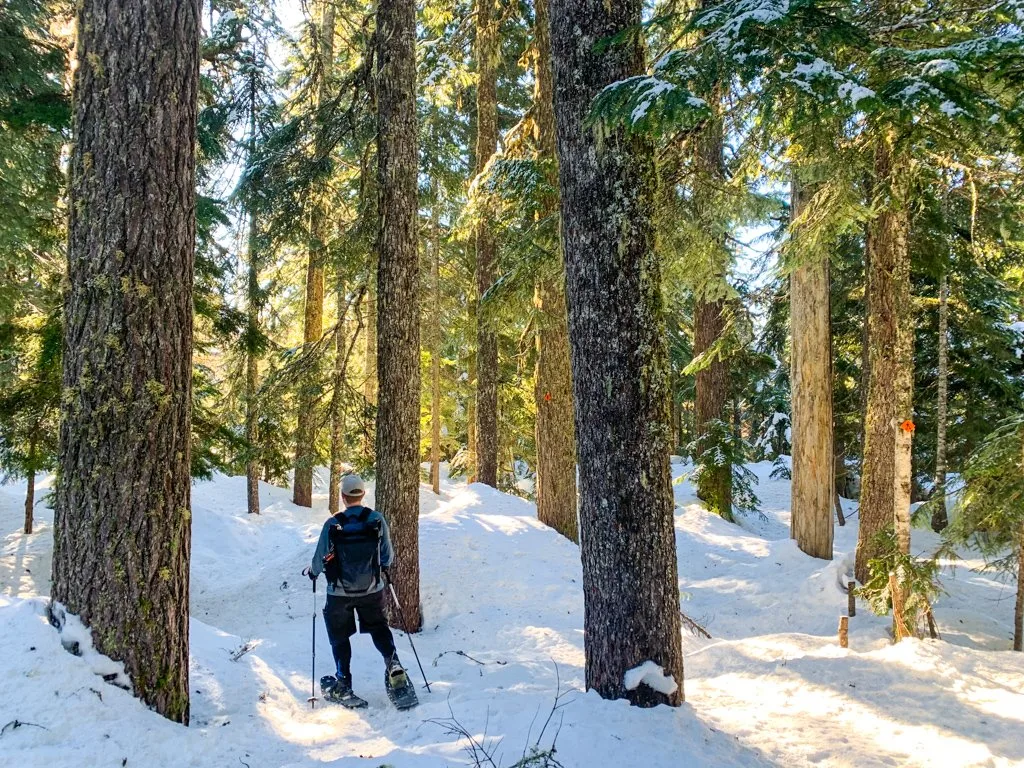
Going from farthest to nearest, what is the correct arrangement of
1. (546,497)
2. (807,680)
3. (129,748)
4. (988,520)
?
(546,497) → (988,520) → (807,680) → (129,748)

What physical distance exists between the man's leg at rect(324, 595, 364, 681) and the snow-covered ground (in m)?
0.37

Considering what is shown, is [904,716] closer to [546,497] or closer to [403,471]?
[403,471]

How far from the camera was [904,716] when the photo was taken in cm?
446

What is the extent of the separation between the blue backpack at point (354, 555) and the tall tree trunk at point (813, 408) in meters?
8.25

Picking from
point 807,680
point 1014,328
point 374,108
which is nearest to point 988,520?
point 807,680

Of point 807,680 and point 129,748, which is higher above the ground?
point 129,748

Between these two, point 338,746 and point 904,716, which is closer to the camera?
point 338,746

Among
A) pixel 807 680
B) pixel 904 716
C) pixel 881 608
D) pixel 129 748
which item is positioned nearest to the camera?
pixel 129 748

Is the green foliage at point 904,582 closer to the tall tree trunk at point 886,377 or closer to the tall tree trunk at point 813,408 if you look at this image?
the tall tree trunk at point 886,377

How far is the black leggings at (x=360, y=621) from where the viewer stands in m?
5.38

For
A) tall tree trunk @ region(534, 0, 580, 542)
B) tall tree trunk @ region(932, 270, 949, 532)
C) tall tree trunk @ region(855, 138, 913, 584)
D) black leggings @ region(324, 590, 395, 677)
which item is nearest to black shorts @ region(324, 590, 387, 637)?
black leggings @ region(324, 590, 395, 677)

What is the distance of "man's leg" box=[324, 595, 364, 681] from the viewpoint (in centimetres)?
527

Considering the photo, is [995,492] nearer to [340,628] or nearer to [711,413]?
[340,628]

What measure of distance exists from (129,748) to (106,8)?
4335mm
